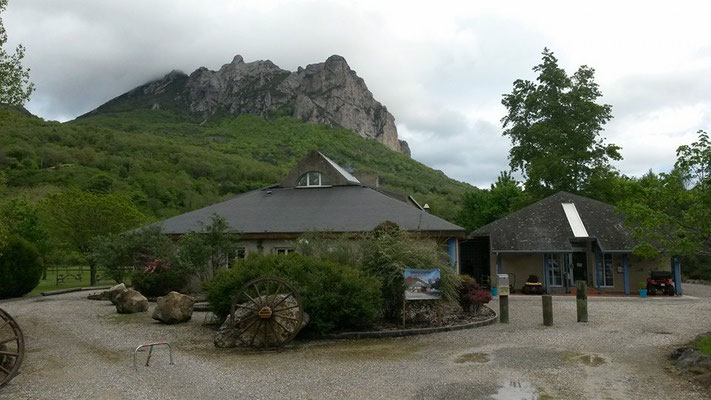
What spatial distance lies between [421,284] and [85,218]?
2071cm

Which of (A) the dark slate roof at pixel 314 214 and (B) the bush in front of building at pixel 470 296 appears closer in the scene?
(B) the bush in front of building at pixel 470 296

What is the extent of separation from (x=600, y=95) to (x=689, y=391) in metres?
33.7

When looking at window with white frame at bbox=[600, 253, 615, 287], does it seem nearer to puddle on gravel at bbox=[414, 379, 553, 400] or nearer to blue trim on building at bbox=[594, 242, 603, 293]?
blue trim on building at bbox=[594, 242, 603, 293]

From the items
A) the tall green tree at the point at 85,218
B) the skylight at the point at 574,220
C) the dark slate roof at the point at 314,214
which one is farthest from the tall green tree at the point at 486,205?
the tall green tree at the point at 85,218

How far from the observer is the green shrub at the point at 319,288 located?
467 inches

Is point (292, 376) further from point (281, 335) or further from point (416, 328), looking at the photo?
point (416, 328)

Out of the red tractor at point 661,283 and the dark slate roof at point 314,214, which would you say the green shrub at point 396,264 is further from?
the red tractor at point 661,283

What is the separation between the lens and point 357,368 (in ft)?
29.1

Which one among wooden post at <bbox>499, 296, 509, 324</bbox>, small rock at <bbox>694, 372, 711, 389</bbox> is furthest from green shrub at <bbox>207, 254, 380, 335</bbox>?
small rock at <bbox>694, 372, 711, 389</bbox>

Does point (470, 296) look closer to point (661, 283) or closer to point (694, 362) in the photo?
point (694, 362)

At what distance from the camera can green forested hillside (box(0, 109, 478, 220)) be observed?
5153 cm

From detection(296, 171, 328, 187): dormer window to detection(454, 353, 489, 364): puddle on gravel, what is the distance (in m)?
19.3

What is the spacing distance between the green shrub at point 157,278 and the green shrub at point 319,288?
739 centimetres

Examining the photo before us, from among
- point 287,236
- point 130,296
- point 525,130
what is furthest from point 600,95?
point 130,296
